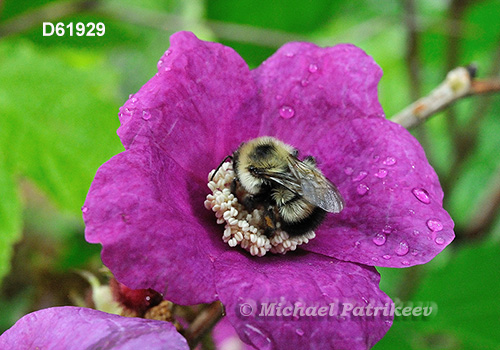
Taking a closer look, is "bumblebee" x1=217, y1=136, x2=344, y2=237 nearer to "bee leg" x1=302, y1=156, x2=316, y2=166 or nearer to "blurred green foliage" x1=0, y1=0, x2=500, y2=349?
"bee leg" x1=302, y1=156, x2=316, y2=166

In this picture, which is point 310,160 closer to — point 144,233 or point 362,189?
point 362,189

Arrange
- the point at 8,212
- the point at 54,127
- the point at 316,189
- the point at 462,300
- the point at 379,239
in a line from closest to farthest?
the point at 316,189 < the point at 379,239 < the point at 8,212 < the point at 54,127 < the point at 462,300

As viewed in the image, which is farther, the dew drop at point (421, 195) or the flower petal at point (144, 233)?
the dew drop at point (421, 195)

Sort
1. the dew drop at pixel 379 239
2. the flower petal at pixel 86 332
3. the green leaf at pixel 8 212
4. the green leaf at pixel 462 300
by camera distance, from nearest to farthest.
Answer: the flower petal at pixel 86 332
the dew drop at pixel 379 239
the green leaf at pixel 8 212
the green leaf at pixel 462 300

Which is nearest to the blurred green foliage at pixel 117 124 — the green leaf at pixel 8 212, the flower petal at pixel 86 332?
the green leaf at pixel 8 212

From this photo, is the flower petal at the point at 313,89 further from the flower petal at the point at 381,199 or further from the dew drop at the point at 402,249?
the dew drop at the point at 402,249

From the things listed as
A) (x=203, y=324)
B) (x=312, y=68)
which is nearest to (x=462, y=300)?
(x=312, y=68)

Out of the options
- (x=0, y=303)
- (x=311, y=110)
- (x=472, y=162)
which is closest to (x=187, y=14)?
(x=472, y=162)

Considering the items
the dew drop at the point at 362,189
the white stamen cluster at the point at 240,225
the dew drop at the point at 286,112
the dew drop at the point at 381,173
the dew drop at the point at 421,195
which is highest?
the dew drop at the point at 286,112
